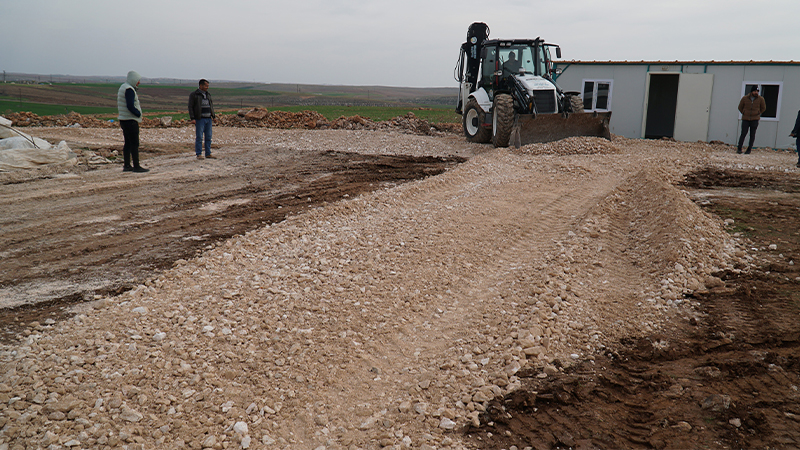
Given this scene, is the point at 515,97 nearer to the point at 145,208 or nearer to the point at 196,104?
the point at 196,104

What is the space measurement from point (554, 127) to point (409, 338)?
37.8 feet

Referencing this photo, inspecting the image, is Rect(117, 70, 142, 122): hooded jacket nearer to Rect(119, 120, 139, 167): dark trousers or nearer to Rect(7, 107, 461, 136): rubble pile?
Rect(119, 120, 139, 167): dark trousers

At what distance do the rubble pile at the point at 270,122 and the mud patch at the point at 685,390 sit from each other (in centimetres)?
1704

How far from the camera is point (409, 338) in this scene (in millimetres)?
4188

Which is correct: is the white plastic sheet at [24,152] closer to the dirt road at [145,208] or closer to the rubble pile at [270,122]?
the dirt road at [145,208]

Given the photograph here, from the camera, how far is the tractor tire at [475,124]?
15.7 m

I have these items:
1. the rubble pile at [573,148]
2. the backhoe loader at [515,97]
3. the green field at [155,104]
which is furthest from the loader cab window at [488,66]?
the green field at [155,104]

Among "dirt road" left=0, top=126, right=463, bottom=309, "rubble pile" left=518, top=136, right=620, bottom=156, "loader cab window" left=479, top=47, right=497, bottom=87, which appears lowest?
"dirt road" left=0, top=126, right=463, bottom=309

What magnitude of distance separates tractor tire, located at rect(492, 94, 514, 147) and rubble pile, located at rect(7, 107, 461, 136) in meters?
6.78

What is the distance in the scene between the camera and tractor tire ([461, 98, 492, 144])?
617 inches

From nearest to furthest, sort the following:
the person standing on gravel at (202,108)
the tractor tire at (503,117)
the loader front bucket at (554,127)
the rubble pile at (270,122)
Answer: the person standing on gravel at (202,108), the loader front bucket at (554,127), the tractor tire at (503,117), the rubble pile at (270,122)

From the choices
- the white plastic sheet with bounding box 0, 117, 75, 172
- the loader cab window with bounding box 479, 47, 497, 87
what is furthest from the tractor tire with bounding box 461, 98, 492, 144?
the white plastic sheet with bounding box 0, 117, 75, 172

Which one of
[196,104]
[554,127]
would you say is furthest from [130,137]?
[554,127]

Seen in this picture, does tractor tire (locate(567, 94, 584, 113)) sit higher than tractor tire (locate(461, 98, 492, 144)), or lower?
higher
